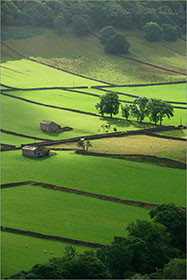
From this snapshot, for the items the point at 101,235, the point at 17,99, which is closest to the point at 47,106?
the point at 17,99

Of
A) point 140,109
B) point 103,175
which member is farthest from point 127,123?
point 103,175

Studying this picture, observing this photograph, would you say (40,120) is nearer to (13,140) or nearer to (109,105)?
(13,140)

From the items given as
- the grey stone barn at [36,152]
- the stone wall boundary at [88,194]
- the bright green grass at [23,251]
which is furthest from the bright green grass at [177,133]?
the bright green grass at [23,251]

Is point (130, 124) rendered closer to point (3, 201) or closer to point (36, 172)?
point (36, 172)

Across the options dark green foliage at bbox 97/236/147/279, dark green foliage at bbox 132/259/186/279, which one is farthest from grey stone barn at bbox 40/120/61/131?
dark green foliage at bbox 132/259/186/279

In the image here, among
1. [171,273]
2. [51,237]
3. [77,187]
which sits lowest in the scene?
[171,273]

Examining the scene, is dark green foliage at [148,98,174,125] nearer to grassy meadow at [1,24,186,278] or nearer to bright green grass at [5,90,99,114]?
grassy meadow at [1,24,186,278]
